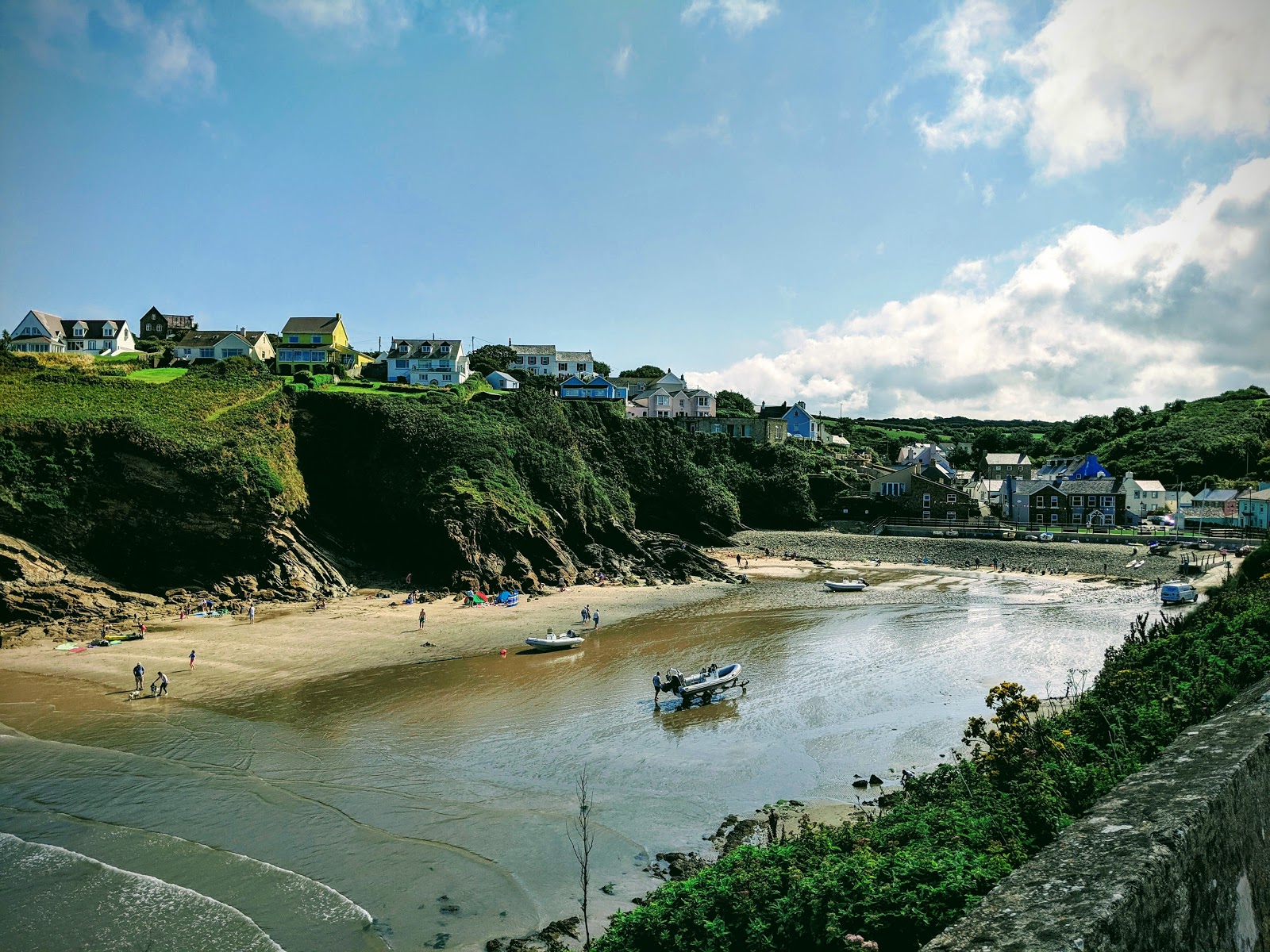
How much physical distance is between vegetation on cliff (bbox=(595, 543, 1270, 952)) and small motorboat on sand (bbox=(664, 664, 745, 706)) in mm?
10698

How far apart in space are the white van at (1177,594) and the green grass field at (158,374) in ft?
227

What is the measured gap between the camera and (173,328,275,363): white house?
7600cm

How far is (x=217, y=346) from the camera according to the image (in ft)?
250

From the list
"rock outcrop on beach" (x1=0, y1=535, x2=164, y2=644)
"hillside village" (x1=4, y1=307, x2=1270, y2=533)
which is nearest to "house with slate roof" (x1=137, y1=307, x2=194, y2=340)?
"hillside village" (x1=4, y1=307, x2=1270, y2=533)

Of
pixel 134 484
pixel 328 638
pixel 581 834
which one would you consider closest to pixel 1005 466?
pixel 328 638

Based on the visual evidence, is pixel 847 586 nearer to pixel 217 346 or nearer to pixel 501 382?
pixel 501 382

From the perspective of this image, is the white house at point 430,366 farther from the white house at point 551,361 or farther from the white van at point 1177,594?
the white van at point 1177,594

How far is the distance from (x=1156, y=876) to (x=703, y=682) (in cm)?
2435

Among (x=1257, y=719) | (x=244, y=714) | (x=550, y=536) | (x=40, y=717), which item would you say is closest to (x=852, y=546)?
(x=550, y=536)

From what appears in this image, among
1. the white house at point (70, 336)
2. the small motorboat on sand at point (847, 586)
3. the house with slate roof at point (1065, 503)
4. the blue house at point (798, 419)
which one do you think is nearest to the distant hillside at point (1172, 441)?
the house with slate roof at point (1065, 503)

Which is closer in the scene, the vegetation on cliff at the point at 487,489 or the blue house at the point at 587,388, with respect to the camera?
the vegetation on cliff at the point at 487,489

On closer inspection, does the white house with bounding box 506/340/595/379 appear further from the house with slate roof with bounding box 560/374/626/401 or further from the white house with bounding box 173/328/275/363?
the white house with bounding box 173/328/275/363

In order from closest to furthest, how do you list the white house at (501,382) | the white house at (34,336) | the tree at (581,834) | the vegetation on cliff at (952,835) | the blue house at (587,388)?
the vegetation on cliff at (952,835)
the tree at (581,834)
the white house at (34,336)
the white house at (501,382)
the blue house at (587,388)

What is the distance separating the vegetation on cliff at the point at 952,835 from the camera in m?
8.91
